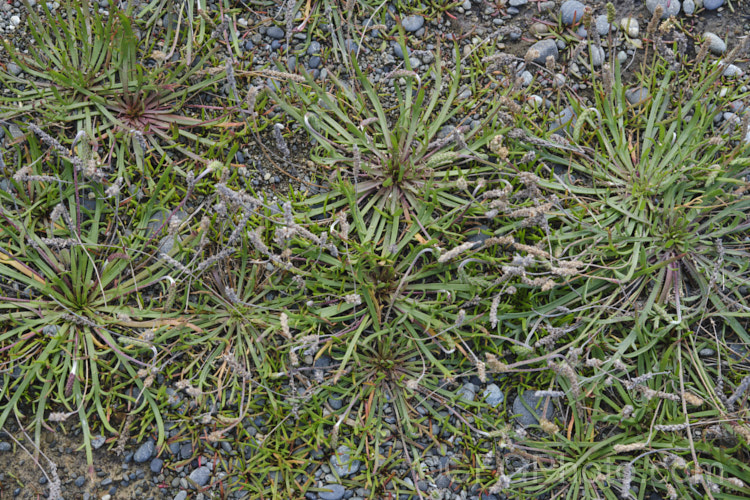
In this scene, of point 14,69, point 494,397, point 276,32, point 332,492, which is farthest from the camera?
point 276,32

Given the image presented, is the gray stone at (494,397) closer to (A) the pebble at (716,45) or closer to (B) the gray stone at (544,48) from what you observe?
(B) the gray stone at (544,48)

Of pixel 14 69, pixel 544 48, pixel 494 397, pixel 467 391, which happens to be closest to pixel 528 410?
pixel 494 397

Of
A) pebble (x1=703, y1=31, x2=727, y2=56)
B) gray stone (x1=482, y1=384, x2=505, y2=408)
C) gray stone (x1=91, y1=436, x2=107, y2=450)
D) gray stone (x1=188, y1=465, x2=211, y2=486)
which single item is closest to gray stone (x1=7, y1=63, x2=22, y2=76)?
gray stone (x1=91, y1=436, x2=107, y2=450)

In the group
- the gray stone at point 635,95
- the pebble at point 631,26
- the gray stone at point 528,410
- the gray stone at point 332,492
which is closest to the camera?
the gray stone at point 332,492

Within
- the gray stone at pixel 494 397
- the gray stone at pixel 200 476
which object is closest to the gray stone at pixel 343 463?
the gray stone at pixel 200 476

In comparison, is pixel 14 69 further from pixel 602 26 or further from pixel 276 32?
pixel 602 26

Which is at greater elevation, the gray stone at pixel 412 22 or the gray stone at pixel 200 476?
the gray stone at pixel 412 22

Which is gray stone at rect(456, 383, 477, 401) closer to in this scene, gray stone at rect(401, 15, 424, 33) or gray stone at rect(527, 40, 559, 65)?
gray stone at rect(527, 40, 559, 65)
